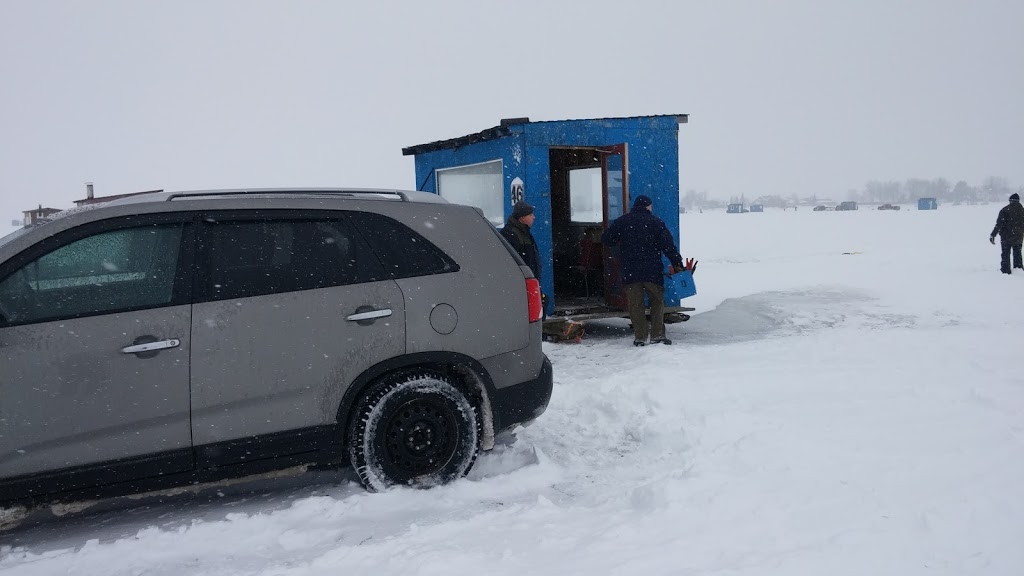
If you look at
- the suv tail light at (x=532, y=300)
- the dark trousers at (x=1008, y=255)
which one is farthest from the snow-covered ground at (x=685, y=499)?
the dark trousers at (x=1008, y=255)

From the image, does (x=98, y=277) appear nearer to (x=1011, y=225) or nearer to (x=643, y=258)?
(x=643, y=258)

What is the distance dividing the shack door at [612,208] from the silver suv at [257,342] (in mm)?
5428

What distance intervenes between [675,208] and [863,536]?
685 centimetres

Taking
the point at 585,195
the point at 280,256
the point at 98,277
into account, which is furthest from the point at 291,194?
the point at 585,195

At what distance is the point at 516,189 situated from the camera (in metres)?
9.34

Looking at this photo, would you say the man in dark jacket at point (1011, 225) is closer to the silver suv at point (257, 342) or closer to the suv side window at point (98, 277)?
the silver suv at point (257, 342)

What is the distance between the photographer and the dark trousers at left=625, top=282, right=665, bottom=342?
8812 mm

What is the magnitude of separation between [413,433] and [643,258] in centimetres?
514

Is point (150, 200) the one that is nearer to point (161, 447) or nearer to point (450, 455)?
point (161, 447)

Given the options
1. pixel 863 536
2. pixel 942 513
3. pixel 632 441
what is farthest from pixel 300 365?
pixel 942 513

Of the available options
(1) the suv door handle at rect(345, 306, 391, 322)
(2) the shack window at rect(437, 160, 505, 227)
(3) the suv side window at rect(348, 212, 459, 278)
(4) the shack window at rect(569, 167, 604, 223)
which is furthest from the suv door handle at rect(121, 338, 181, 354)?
(4) the shack window at rect(569, 167, 604, 223)

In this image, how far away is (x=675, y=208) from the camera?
979 centimetres

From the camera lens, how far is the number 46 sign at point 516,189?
928cm

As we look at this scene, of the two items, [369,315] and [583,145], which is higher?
[583,145]
